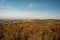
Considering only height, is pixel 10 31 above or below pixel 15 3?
below

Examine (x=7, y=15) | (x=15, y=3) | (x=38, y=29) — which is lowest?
(x=38, y=29)

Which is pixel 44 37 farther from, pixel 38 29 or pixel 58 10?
pixel 58 10

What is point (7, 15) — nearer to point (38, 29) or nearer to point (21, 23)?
point (21, 23)

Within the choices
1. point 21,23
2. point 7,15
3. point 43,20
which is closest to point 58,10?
point 43,20

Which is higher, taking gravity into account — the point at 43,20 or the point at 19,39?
the point at 43,20

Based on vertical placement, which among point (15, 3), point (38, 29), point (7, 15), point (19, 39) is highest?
point (15, 3)

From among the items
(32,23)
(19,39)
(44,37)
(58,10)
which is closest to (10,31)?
(19,39)
